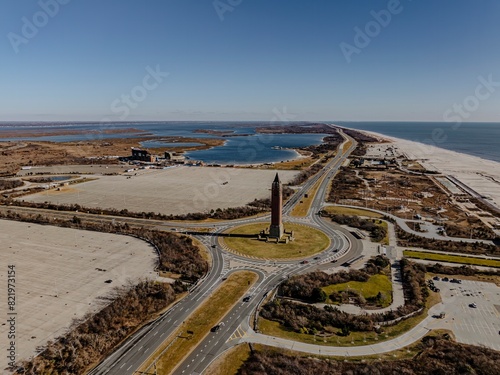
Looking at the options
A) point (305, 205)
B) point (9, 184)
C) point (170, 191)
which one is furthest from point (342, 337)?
Result: point (9, 184)

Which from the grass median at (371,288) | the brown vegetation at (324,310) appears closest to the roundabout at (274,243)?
the brown vegetation at (324,310)

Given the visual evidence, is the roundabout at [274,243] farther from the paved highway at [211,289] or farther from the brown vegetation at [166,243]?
the brown vegetation at [166,243]

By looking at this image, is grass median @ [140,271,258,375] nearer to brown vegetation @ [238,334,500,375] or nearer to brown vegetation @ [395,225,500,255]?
brown vegetation @ [238,334,500,375]

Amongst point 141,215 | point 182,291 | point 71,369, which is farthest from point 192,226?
point 71,369

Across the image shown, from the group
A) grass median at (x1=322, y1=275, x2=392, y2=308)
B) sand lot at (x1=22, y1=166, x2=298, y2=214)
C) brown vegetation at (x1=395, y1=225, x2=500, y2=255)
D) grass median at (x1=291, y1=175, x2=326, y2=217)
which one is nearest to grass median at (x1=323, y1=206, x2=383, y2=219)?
grass median at (x1=291, y1=175, x2=326, y2=217)

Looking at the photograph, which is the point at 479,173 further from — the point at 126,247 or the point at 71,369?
the point at 71,369

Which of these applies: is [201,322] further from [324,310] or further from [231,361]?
[324,310]
